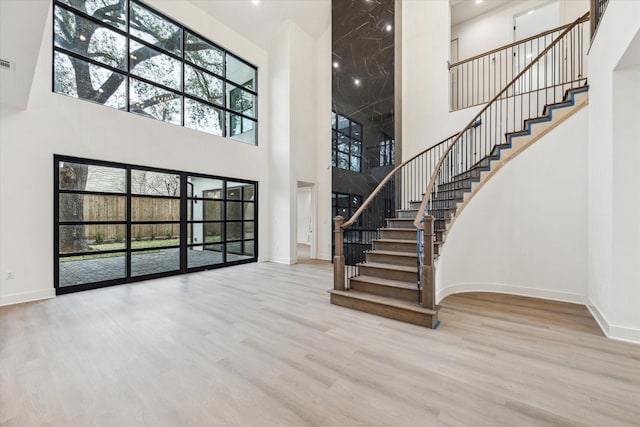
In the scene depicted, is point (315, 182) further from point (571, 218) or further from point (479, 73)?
point (571, 218)

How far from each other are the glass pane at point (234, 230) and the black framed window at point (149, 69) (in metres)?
2.33

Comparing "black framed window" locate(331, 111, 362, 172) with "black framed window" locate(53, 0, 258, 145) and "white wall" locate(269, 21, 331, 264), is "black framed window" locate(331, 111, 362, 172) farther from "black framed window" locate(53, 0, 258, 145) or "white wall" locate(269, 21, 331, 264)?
"black framed window" locate(53, 0, 258, 145)

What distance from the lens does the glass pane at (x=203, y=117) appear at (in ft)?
19.7

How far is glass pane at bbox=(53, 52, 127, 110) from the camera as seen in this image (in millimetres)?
4398

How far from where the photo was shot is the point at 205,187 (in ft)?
20.9

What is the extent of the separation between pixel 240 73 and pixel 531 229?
7.59 metres

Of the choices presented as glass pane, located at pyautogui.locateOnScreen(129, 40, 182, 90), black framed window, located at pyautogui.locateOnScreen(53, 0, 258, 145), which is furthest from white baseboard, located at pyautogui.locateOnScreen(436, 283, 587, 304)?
glass pane, located at pyautogui.locateOnScreen(129, 40, 182, 90)

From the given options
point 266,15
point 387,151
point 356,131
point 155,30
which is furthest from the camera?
point 356,131

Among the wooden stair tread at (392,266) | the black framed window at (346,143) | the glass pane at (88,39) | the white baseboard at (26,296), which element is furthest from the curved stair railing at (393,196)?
the glass pane at (88,39)

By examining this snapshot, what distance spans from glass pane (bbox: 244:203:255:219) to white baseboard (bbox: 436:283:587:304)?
518 cm

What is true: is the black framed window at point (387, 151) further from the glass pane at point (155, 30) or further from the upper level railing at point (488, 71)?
the glass pane at point (155, 30)

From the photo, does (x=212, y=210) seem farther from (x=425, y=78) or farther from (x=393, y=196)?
→ (x=425, y=78)

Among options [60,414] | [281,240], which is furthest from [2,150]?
[281,240]

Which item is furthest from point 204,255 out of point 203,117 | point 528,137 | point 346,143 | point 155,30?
point 528,137
